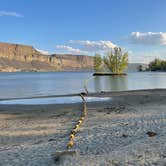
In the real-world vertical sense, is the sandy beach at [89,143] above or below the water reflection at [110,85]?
above

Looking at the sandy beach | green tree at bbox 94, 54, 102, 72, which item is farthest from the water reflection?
green tree at bbox 94, 54, 102, 72

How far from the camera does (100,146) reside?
8.76m

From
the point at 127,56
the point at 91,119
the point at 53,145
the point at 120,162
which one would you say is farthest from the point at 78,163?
the point at 127,56

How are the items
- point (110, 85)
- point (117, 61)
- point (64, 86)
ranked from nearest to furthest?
point (64, 86) < point (110, 85) < point (117, 61)

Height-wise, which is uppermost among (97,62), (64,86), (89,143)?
(97,62)

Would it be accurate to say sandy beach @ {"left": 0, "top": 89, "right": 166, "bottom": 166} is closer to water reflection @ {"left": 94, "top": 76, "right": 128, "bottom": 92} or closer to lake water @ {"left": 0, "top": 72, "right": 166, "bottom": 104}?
lake water @ {"left": 0, "top": 72, "right": 166, "bottom": 104}

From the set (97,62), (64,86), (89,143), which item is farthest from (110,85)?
(97,62)

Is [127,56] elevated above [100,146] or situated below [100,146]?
above

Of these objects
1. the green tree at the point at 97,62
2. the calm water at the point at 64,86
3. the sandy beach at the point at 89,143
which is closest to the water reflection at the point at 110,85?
the calm water at the point at 64,86

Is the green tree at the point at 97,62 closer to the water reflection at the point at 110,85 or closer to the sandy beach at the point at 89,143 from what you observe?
the water reflection at the point at 110,85

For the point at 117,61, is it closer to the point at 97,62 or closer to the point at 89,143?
the point at 97,62

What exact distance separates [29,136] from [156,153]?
5511mm

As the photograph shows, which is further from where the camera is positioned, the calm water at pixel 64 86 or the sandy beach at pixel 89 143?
the calm water at pixel 64 86

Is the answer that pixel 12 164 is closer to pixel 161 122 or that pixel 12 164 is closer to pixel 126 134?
pixel 126 134
